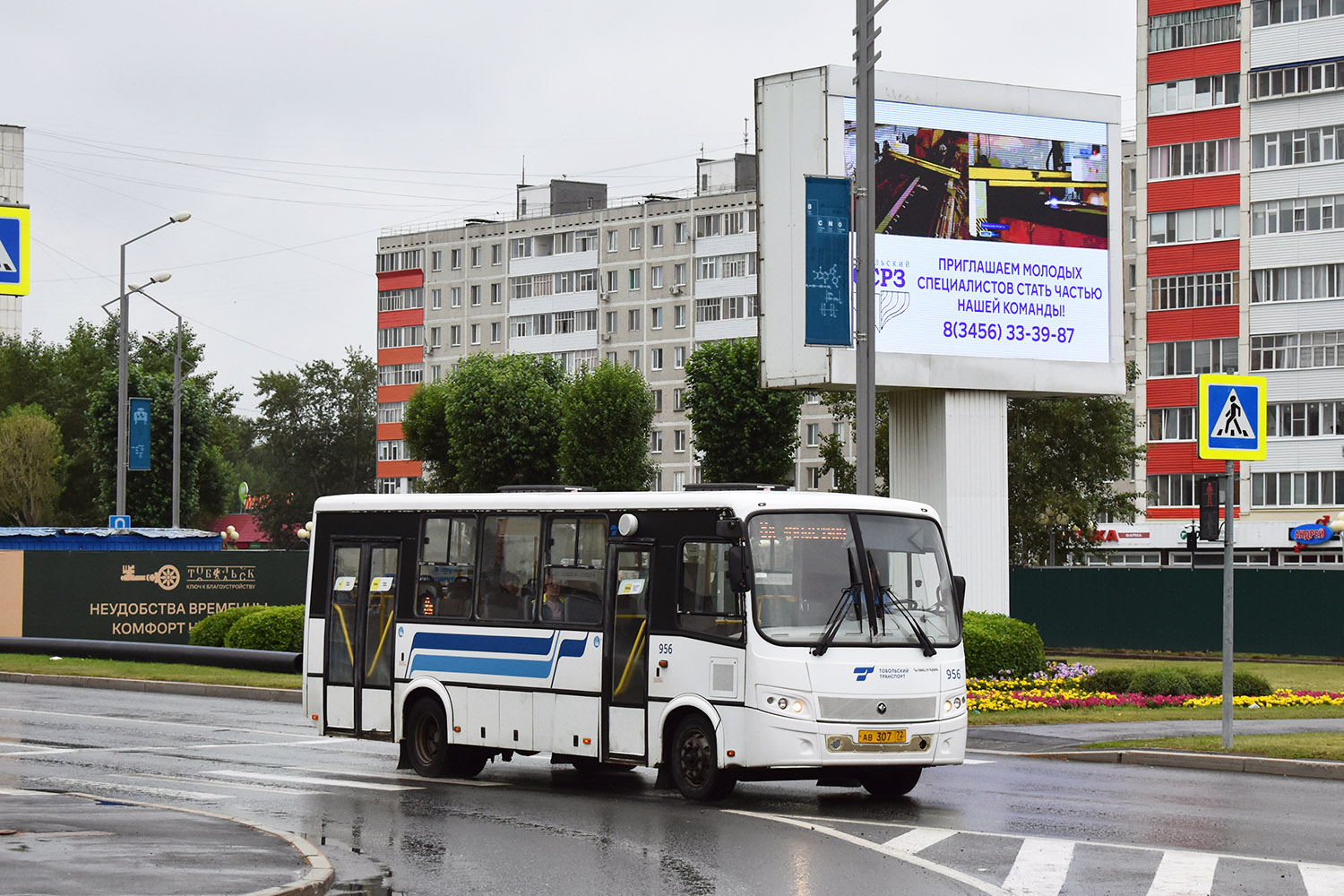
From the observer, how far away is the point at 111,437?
225ft

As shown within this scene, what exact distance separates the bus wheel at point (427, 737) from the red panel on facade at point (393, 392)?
359 feet

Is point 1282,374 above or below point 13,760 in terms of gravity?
above

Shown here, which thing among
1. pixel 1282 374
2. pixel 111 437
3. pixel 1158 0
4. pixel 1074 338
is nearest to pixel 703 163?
pixel 1158 0

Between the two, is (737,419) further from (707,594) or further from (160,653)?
(707,594)

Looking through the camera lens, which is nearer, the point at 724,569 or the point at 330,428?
the point at 724,569

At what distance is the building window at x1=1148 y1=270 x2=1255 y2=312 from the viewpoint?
266 feet

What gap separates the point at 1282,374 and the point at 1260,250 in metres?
5.60

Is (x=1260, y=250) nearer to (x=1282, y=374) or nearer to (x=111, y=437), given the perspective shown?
(x=1282, y=374)

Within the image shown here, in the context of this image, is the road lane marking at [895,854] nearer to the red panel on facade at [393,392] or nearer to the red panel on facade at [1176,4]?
the red panel on facade at [1176,4]

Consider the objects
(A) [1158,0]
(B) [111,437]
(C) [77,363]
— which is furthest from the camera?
(C) [77,363]

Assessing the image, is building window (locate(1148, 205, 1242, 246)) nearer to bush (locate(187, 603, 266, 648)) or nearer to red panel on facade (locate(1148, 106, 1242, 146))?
red panel on facade (locate(1148, 106, 1242, 146))

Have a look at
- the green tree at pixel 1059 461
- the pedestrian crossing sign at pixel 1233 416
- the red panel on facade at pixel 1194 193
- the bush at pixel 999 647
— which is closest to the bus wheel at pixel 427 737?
the pedestrian crossing sign at pixel 1233 416

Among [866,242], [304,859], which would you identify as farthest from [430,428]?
[304,859]

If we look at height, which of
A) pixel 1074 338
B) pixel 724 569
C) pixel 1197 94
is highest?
pixel 1197 94
